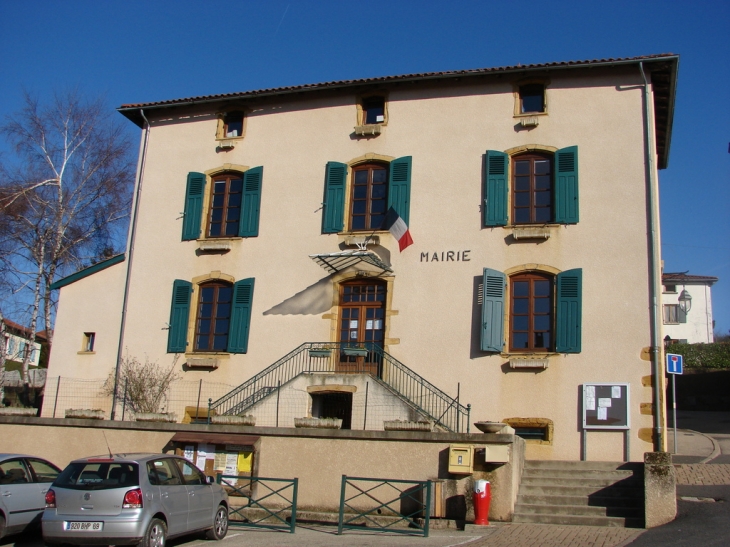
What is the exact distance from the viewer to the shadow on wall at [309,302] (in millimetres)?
18844

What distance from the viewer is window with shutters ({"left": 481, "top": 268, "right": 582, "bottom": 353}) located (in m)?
16.7

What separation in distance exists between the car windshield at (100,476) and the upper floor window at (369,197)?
410 inches

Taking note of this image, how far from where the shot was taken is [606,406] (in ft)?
52.7

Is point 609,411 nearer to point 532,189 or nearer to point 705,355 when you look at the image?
point 532,189

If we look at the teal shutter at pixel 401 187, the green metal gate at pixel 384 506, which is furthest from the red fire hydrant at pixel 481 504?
the teal shutter at pixel 401 187

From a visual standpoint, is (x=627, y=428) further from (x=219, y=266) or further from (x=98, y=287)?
(x=98, y=287)

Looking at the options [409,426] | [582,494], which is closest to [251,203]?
[409,426]

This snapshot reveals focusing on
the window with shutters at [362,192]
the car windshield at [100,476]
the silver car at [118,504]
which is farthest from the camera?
the window with shutters at [362,192]

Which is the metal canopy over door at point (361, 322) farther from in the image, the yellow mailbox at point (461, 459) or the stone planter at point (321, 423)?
the yellow mailbox at point (461, 459)

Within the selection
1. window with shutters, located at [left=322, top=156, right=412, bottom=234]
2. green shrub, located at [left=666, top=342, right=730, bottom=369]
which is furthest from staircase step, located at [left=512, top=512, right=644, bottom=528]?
green shrub, located at [left=666, top=342, right=730, bottom=369]

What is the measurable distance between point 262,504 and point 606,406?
743 cm

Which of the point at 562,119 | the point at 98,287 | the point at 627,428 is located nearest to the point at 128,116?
the point at 98,287

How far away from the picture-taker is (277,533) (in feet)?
39.4

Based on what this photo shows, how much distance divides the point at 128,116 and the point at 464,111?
9.66m
